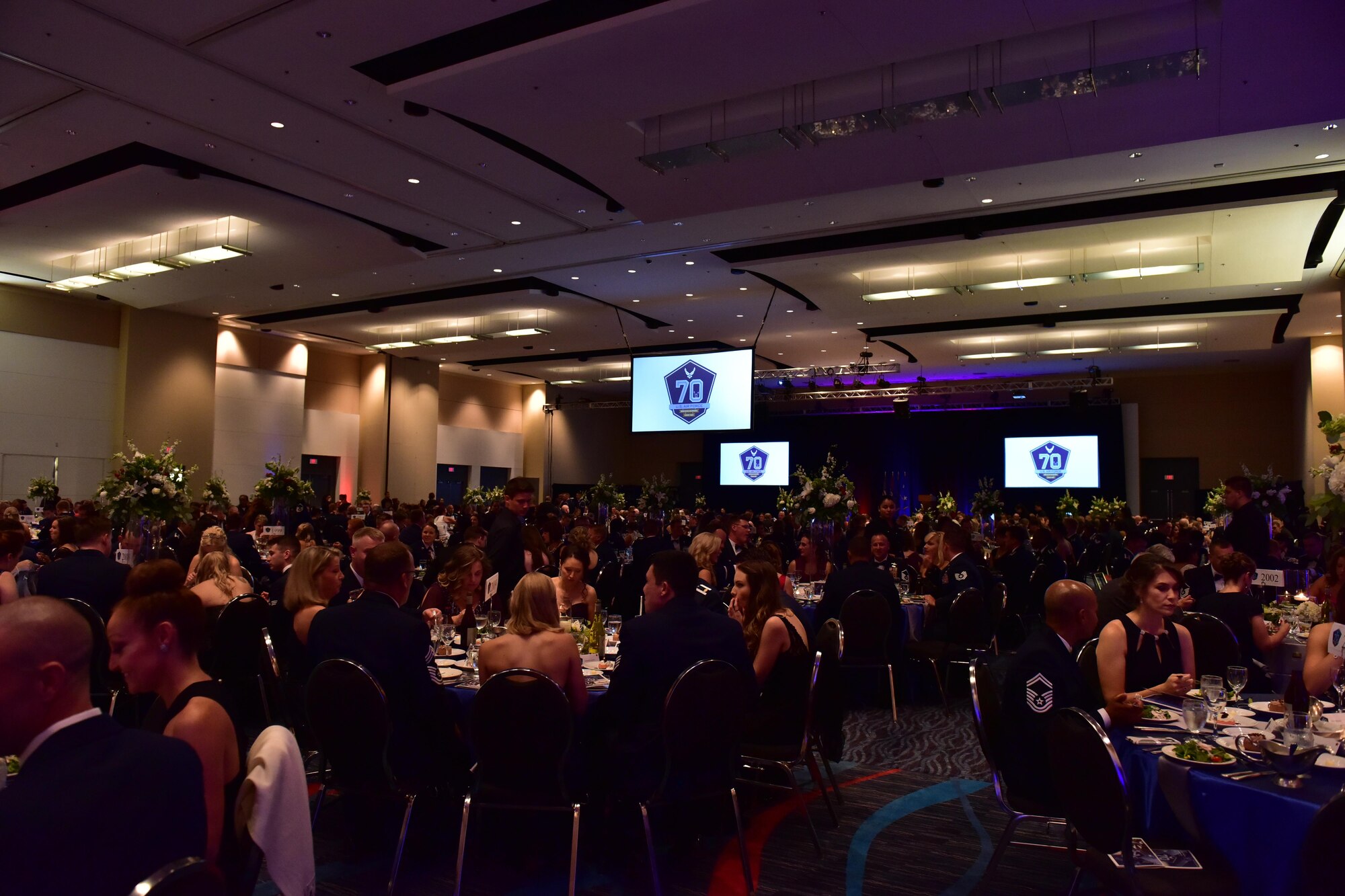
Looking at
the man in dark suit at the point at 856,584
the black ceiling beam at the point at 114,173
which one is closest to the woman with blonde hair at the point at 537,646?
the man in dark suit at the point at 856,584

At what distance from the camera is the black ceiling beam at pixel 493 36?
5.59 meters

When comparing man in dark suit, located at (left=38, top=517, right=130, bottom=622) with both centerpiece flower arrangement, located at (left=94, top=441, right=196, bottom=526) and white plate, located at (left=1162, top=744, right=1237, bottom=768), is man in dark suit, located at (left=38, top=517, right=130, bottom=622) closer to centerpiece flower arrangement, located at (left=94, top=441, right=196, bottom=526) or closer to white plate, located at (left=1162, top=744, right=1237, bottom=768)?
centerpiece flower arrangement, located at (left=94, top=441, right=196, bottom=526)

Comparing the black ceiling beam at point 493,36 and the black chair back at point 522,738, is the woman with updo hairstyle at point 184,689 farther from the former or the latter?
the black ceiling beam at point 493,36

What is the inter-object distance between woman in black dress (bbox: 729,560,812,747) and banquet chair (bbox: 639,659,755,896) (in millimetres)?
606

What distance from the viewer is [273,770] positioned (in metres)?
2.02

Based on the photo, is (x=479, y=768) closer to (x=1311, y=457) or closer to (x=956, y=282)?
(x=956, y=282)

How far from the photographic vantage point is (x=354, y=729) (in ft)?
11.3

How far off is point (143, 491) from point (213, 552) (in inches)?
136

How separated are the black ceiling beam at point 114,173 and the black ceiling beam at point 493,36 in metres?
3.37

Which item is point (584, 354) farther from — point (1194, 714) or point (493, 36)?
point (1194, 714)

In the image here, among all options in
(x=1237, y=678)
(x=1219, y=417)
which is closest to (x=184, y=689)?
(x=1237, y=678)

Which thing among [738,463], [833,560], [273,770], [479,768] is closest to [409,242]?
[833,560]

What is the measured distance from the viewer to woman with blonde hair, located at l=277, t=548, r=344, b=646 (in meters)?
A: 4.50

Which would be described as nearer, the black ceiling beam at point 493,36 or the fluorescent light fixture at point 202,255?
the black ceiling beam at point 493,36
